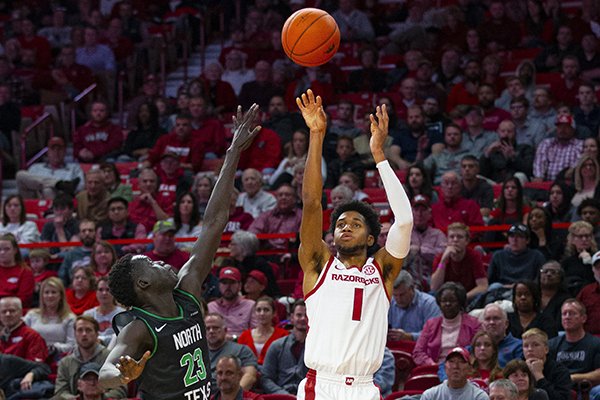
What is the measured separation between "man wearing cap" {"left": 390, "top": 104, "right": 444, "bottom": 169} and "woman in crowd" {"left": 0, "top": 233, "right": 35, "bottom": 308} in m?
5.08

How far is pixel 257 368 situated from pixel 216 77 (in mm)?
8153

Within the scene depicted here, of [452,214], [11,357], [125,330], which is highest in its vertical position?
[125,330]

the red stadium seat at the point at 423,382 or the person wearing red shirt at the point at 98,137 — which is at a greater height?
the person wearing red shirt at the point at 98,137

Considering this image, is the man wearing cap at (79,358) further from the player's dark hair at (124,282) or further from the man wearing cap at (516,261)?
the player's dark hair at (124,282)

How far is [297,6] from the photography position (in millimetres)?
21281

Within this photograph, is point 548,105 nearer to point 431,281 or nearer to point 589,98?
point 589,98

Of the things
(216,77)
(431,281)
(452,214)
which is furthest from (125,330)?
(216,77)

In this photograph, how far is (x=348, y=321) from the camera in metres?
7.74

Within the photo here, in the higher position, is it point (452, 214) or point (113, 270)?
A: point (113, 270)

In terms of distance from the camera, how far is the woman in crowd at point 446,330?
38.8 ft

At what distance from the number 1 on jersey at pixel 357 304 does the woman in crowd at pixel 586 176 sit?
6.94 m

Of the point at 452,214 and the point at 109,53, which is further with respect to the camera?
the point at 109,53

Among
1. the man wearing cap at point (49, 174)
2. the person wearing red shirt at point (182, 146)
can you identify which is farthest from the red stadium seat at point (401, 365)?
the man wearing cap at point (49, 174)

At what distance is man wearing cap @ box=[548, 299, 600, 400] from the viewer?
1136cm
